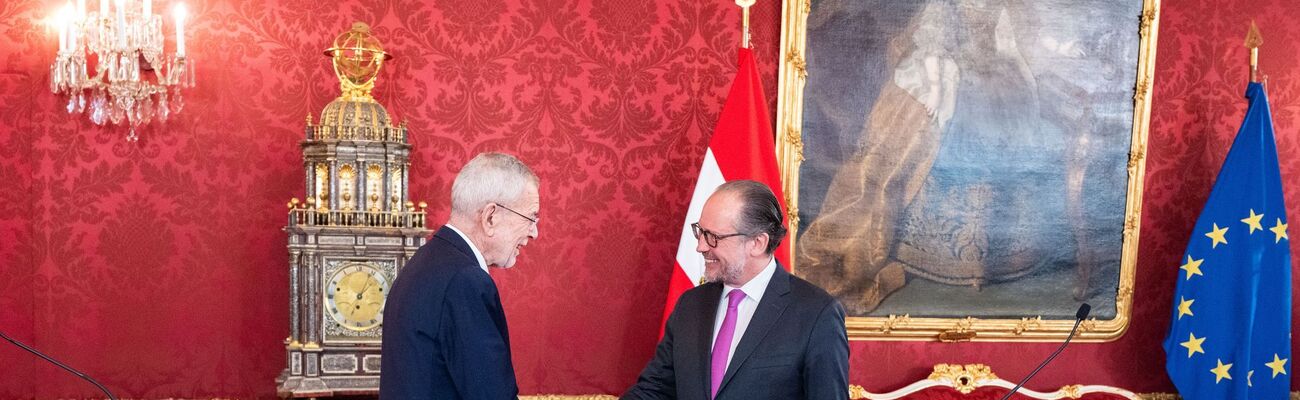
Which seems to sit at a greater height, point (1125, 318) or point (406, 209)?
point (406, 209)

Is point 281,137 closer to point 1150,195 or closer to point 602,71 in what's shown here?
point 602,71

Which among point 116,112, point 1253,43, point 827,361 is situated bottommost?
point 827,361

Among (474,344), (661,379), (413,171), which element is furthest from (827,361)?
(413,171)

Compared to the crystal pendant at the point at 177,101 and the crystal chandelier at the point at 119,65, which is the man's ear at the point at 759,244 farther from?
the crystal pendant at the point at 177,101

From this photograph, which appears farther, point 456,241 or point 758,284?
point 758,284

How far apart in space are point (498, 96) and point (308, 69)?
0.83 metres

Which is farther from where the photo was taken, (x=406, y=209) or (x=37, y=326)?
(x=37, y=326)

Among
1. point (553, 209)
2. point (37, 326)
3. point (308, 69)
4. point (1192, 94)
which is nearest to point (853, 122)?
point (553, 209)

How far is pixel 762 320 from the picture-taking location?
246cm

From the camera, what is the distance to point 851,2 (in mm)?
4762

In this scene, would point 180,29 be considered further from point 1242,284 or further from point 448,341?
point 1242,284

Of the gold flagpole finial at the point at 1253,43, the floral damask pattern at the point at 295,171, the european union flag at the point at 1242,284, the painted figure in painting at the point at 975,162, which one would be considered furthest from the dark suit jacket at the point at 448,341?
the gold flagpole finial at the point at 1253,43

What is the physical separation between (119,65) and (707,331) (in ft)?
9.51

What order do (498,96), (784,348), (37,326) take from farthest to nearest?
(498,96) → (37,326) → (784,348)
